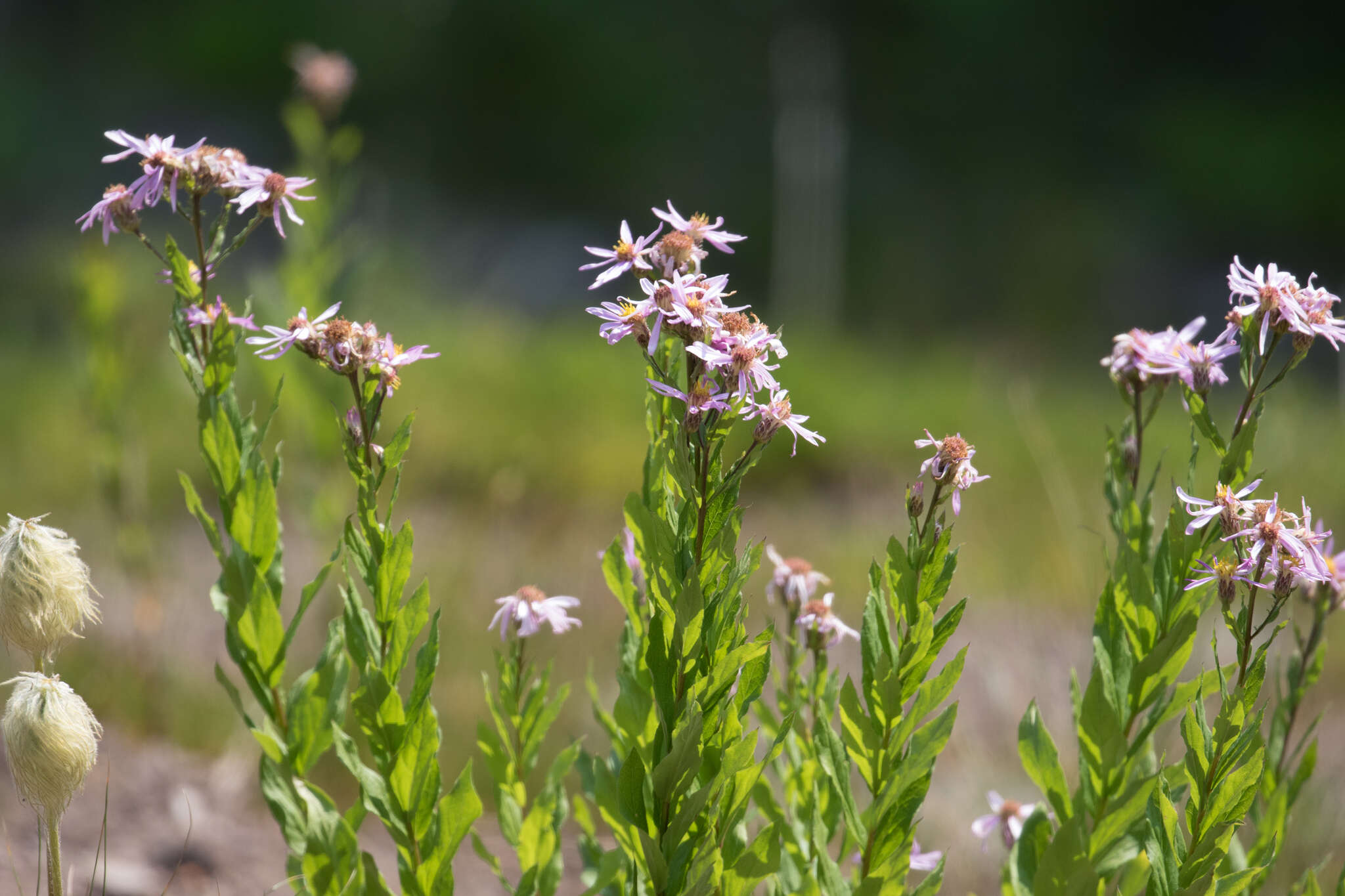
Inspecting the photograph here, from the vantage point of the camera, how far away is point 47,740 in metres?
0.82

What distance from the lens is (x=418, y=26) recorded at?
11.2 meters

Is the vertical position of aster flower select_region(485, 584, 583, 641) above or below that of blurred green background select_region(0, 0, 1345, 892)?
below

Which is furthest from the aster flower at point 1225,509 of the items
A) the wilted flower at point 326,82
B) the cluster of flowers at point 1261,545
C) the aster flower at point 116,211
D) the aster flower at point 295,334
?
the wilted flower at point 326,82

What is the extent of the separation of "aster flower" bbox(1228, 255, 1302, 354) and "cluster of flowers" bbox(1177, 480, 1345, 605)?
0.44ft

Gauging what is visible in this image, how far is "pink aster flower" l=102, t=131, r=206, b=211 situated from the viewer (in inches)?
40.3

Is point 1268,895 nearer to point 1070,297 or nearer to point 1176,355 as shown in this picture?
point 1176,355

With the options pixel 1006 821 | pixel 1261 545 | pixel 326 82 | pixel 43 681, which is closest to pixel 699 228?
pixel 1261 545

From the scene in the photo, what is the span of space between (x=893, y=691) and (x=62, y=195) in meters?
10.4

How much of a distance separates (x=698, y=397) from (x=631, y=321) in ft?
0.29

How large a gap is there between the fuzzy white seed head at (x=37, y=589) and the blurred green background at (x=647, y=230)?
659mm

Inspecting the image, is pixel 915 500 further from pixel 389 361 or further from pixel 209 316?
pixel 209 316

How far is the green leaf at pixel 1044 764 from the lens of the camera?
40.7 inches

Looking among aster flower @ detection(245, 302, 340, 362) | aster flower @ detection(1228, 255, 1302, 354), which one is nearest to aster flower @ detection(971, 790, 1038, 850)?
aster flower @ detection(1228, 255, 1302, 354)

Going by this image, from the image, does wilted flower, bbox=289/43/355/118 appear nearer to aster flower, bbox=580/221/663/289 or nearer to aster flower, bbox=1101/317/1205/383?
aster flower, bbox=580/221/663/289
